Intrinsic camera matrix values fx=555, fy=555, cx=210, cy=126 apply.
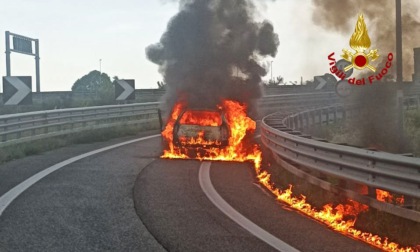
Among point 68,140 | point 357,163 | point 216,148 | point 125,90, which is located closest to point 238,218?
point 357,163

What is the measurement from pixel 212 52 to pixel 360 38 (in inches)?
214

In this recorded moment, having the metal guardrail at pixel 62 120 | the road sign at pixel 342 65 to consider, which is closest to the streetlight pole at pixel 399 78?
the road sign at pixel 342 65

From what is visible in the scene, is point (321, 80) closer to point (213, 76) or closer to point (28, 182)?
point (213, 76)

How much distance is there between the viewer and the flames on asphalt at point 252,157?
673 cm

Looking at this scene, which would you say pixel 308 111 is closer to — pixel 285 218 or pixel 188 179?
pixel 188 179

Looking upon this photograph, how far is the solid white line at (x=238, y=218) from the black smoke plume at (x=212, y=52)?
8411mm

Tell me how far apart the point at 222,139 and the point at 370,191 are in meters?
7.63

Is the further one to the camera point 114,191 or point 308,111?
point 308,111

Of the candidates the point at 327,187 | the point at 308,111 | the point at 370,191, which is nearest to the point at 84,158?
the point at 327,187

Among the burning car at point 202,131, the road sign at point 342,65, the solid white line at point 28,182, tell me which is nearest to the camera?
the solid white line at point 28,182

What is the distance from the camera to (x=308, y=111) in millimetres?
23734

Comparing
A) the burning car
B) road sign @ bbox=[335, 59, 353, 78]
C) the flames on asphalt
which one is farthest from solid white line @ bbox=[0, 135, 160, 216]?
road sign @ bbox=[335, 59, 353, 78]

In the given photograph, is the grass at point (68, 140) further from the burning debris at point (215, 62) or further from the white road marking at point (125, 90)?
the burning debris at point (215, 62)

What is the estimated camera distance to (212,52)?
68.2 feet
